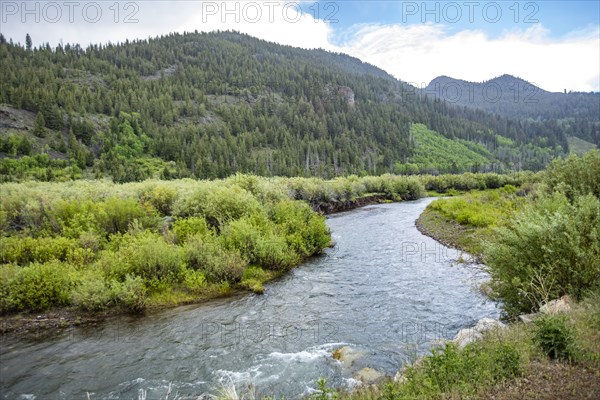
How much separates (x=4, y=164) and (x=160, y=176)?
28613 millimetres

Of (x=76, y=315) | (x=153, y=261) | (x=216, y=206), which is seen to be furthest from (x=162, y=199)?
(x=76, y=315)

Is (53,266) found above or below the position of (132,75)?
below

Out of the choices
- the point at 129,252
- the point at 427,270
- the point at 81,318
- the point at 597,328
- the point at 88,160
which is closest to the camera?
the point at 597,328

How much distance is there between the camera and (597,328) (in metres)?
7.79

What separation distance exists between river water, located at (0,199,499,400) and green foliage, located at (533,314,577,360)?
488 cm

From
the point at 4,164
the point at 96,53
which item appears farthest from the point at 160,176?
the point at 96,53

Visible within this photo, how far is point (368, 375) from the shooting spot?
10.9 meters

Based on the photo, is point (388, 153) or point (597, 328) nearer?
point (597, 328)

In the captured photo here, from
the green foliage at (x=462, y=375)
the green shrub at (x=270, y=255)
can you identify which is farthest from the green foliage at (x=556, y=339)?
the green shrub at (x=270, y=255)

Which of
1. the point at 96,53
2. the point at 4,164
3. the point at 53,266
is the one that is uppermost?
the point at 96,53

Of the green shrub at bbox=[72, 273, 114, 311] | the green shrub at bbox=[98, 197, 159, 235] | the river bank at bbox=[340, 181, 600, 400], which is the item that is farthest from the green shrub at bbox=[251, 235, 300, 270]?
the river bank at bbox=[340, 181, 600, 400]

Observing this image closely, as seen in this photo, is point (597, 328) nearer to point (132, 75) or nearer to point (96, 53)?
point (132, 75)

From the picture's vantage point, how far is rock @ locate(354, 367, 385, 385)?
34.5 feet

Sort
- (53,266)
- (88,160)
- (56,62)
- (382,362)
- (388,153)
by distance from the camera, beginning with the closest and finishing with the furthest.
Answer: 1. (382,362)
2. (53,266)
3. (88,160)
4. (56,62)
5. (388,153)
